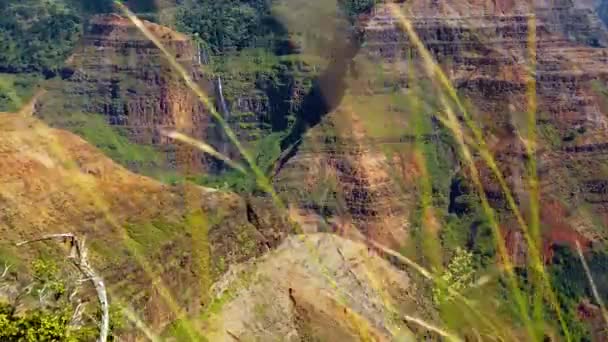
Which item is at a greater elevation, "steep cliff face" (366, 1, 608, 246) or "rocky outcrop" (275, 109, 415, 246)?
"steep cliff face" (366, 1, 608, 246)


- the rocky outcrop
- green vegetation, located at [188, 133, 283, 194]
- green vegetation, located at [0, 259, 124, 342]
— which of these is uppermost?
green vegetation, located at [0, 259, 124, 342]

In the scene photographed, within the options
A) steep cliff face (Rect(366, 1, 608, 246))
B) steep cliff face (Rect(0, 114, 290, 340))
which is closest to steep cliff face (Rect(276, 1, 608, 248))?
steep cliff face (Rect(366, 1, 608, 246))

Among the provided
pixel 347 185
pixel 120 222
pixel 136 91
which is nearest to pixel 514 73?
pixel 347 185

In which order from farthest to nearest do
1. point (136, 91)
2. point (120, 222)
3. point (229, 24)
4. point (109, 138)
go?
point (229, 24)
point (136, 91)
point (109, 138)
point (120, 222)

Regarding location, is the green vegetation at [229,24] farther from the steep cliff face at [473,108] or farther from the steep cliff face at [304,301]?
the steep cliff face at [304,301]

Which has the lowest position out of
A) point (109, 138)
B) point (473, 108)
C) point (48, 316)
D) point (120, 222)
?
point (109, 138)

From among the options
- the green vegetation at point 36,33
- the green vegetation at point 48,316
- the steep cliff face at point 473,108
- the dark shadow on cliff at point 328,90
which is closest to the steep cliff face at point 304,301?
the green vegetation at point 48,316

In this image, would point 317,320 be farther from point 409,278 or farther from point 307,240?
point 409,278

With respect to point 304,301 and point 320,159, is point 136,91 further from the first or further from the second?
point 304,301

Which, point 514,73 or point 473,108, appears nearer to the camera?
point 473,108

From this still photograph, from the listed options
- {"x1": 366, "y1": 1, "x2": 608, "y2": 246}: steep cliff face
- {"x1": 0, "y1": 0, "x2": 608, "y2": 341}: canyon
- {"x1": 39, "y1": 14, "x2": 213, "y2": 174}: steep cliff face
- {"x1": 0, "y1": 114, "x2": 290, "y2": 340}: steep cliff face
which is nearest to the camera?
{"x1": 0, "y1": 114, "x2": 290, "y2": 340}: steep cliff face

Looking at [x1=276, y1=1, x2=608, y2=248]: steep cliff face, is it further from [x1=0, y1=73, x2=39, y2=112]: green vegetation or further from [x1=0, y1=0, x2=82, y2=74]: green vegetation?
[x1=0, y1=0, x2=82, y2=74]: green vegetation
